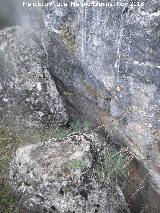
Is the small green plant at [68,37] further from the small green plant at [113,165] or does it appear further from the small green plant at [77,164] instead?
the small green plant at [77,164]

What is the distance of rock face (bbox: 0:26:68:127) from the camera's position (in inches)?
257

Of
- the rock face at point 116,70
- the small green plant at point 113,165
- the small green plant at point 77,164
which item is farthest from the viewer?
the small green plant at point 113,165

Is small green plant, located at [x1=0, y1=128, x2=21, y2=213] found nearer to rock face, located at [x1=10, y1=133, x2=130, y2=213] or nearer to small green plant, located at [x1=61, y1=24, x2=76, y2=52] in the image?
rock face, located at [x1=10, y1=133, x2=130, y2=213]

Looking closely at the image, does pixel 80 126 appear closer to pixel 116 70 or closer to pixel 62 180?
pixel 116 70

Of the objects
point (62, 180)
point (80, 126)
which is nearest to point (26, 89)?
point (80, 126)

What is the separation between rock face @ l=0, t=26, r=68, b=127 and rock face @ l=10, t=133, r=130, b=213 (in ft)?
4.12

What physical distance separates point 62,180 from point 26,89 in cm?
211

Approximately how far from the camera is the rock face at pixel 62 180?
488 centimetres

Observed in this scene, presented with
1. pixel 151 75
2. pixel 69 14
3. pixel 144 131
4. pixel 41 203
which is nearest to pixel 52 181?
pixel 41 203

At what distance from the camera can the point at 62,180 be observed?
4.90m

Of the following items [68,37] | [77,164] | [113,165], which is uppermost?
[68,37]

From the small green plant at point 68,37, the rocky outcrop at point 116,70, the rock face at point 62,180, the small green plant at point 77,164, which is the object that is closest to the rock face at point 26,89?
the rocky outcrop at point 116,70

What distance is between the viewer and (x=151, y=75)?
16.1 feet

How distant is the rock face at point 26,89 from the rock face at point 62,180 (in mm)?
1256
